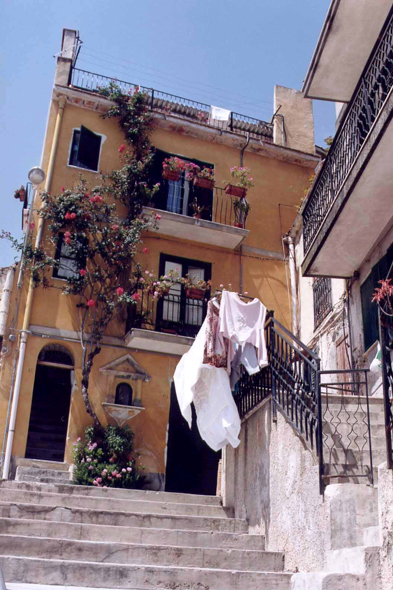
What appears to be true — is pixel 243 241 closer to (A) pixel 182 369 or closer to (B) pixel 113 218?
(B) pixel 113 218

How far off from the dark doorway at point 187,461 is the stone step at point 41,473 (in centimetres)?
257

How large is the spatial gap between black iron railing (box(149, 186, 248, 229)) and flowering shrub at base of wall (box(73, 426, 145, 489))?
5.78 meters

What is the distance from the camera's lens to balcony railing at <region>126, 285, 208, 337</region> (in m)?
14.5

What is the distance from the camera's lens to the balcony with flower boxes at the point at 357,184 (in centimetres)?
915

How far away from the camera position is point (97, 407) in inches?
540

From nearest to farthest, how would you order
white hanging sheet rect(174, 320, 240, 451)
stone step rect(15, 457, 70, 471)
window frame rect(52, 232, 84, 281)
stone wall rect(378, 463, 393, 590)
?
1. stone wall rect(378, 463, 393, 590)
2. white hanging sheet rect(174, 320, 240, 451)
3. stone step rect(15, 457, 70, 471)
4. window frame rect(52, 232, 84, 281)

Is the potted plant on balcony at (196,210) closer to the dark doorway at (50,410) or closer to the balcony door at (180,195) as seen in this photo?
the balcony door at (180,195)

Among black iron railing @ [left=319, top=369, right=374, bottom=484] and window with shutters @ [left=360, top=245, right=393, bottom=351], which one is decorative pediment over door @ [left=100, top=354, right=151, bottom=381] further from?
black iron railing @ [left=319, top=369, right=374, bottom=484]

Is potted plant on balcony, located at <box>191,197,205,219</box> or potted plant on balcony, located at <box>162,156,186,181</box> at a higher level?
potted plant on balcony, located at <box>162,156,186,181</box>

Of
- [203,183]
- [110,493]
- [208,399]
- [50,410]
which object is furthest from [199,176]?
[110,493]

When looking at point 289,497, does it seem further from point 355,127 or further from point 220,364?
point 355,127

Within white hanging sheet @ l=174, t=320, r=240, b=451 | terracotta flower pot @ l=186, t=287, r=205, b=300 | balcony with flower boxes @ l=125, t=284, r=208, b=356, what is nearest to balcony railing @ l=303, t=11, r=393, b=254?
terracotta flower pot @ l=186, t=287, r=205, b=300

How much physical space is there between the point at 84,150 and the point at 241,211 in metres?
4.16

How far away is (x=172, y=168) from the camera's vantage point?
15.8m
